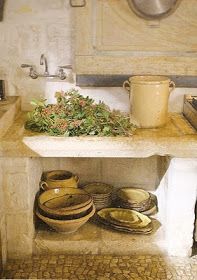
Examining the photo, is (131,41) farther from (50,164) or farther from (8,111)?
(50,164)

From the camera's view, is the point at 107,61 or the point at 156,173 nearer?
the point at 107,61

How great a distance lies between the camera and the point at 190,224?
2.96 metres

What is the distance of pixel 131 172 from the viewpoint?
356cm

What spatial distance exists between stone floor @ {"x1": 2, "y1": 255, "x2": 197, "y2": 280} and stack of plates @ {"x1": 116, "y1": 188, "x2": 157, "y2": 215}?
1.46ft

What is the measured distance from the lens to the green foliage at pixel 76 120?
284cm

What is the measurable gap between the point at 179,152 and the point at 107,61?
983mm

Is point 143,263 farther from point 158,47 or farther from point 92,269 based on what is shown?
point 158,47

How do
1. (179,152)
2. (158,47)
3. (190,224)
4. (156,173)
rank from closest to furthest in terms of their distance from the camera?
(179,152) < (190,224) < (158,47) < (156,173)

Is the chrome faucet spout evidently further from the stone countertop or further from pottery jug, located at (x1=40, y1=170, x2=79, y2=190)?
pottery jug, located at (x1=40, y1=170, x2=79, y2=190)

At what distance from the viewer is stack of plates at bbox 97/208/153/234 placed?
3053mm

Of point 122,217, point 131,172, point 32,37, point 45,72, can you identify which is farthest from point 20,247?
point 32,37

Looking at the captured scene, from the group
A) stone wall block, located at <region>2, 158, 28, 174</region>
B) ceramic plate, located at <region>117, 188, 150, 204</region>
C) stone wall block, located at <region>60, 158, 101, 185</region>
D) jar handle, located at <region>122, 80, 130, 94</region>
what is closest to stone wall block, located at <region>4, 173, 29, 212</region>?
stone wall block, located at <region>2, 158, 28, 174</region>

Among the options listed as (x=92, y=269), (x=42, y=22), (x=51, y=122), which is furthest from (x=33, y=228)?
(x=42, y=22)

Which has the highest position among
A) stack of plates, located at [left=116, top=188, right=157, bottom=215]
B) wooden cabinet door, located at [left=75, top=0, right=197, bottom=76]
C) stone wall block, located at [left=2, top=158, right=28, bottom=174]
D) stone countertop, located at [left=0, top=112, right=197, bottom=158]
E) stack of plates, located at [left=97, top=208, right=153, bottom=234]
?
wooden cabinet door, located at [left=75, top=0, right=197, bottom=76]
